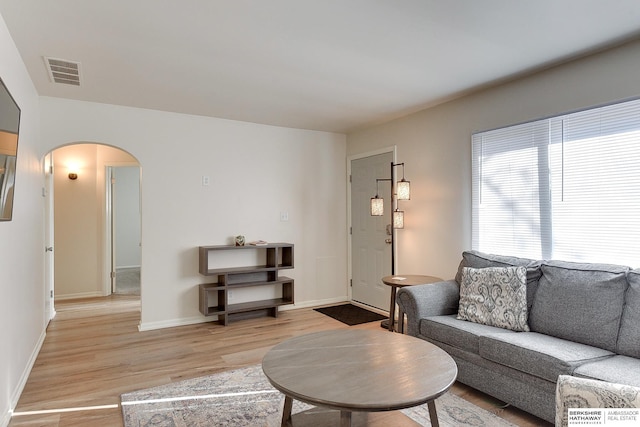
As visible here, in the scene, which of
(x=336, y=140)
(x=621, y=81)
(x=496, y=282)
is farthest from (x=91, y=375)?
(x=621, y=81)

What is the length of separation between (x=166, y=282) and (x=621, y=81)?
15.0 ft

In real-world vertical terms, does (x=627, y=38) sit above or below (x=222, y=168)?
above

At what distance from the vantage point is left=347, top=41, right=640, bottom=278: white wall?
276 centimetres

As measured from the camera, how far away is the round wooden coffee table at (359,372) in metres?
1.57

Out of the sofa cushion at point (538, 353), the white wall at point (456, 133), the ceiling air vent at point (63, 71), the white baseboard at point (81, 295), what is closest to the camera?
the sofa cushion at point (538, 353)

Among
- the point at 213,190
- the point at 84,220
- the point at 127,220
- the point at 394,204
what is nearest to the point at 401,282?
the point at 394,204

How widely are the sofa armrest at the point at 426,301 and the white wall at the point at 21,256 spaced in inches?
109

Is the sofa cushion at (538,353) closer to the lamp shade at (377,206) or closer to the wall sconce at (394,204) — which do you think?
the wall sconce at (394,204)

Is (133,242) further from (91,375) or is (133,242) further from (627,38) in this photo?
(627,38)

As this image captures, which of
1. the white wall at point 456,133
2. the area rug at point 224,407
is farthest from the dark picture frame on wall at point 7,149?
the white wall at point 456,133

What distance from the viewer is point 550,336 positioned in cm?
254

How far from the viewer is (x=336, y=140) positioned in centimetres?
545

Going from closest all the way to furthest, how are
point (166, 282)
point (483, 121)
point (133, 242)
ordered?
point (483, 121) < point (166, 282) < point (133, 242)

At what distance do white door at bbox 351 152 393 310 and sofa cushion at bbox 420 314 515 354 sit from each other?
174cm
